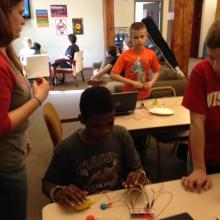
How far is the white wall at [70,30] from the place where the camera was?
26.1 ft

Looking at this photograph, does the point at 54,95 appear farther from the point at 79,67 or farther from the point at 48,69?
the point at 79,67

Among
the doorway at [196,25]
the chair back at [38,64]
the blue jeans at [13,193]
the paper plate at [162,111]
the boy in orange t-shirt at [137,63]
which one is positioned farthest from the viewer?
the doorway at [196,25]

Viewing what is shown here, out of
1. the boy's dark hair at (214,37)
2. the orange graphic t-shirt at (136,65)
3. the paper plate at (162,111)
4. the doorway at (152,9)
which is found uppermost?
the doorway at (152,9)

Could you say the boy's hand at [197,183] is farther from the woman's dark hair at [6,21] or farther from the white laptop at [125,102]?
the white laptop at [125,102]

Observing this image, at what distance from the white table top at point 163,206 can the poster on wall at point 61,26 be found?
7.71 meters

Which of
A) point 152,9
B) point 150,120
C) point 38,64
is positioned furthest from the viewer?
point 152,9

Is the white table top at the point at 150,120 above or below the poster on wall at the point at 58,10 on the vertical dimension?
below

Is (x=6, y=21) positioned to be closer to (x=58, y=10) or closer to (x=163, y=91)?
(x=163, y=91)

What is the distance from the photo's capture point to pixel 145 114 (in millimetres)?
2230

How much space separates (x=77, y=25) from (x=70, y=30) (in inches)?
10.5

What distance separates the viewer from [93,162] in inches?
48.4

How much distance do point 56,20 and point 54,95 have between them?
3.20m

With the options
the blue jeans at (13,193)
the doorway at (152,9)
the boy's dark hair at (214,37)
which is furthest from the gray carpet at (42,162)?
the doorway at (152,9)

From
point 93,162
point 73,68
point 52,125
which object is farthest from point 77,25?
point 93,162
